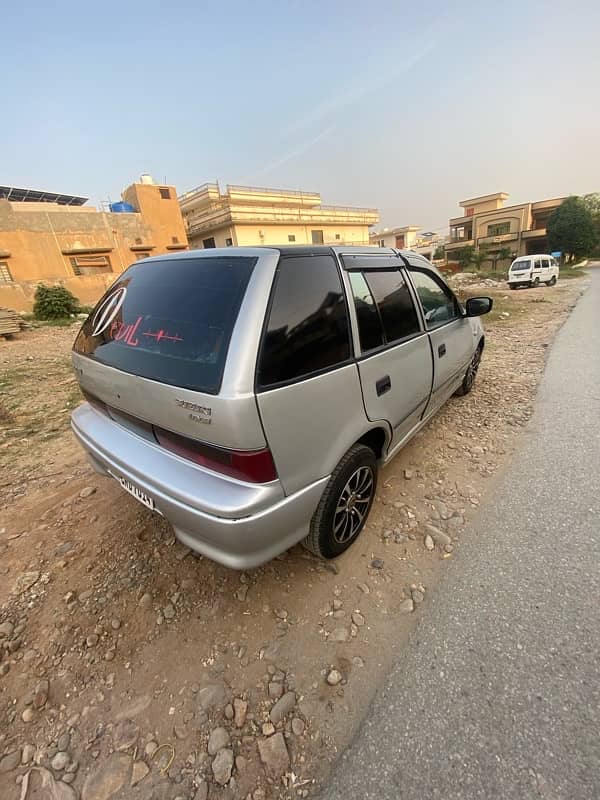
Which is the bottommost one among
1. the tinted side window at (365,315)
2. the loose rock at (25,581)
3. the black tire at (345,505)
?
the loose rock at (25,581)

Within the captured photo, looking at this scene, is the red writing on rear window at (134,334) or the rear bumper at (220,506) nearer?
the rear bumper at (220,506)

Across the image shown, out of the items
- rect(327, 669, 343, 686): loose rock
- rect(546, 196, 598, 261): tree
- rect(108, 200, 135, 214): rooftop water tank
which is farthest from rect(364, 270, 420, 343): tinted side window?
rect(546, 196, 598, 261): tree

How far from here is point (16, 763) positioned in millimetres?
1271

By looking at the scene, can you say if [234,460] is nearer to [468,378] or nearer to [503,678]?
[503,678]

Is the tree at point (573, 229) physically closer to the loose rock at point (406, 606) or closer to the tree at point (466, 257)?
the tree at point (466, 257)

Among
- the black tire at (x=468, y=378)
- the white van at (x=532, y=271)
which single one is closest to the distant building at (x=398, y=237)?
the white van at (x=532, y=271)

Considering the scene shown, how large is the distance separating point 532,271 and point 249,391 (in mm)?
21472

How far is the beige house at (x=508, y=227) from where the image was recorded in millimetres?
36562

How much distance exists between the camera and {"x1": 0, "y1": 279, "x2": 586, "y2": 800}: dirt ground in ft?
4.14

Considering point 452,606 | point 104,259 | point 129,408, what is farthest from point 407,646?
point 104,259

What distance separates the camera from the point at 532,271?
17.7 m

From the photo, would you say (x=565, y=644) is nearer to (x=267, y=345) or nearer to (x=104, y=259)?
(x=267, y=345)

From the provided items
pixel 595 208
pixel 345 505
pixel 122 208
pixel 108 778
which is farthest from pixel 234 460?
pixel 595 208

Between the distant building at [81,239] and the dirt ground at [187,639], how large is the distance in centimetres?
1960
